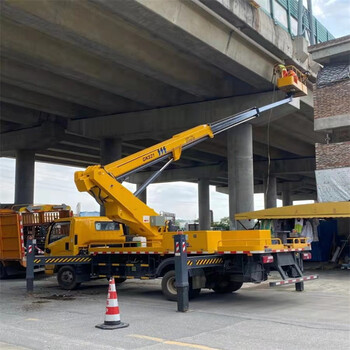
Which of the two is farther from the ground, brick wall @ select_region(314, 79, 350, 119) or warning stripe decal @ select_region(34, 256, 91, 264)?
brick wall @ select_region(314, 79, 350, 119)

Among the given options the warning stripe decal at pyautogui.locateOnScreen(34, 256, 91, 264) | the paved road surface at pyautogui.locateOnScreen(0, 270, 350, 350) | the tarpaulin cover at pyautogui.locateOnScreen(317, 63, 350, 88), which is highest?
the tarpaulin cover at pyautogui.locateOnScreen(317, 63, 350, 88)

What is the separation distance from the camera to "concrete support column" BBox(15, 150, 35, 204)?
33844 mm

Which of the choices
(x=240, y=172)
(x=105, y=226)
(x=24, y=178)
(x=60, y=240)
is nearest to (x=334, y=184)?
(x=240, y=172)

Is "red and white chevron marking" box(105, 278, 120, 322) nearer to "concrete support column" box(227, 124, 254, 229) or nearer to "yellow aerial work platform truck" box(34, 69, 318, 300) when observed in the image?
"yellow aerial work platform truck" box(34, 69, 318, 300)

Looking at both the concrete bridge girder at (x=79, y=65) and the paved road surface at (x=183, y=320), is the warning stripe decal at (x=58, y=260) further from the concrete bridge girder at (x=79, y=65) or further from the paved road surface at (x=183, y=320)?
the concrete bridge girder at (x=79, y=65)

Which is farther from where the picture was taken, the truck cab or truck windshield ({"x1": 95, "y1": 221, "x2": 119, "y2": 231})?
truck windshield ({"x1": 95, "y1": 221, "x2": 119, "y2": 231})

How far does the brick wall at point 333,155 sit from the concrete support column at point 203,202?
Answer: 2743cm

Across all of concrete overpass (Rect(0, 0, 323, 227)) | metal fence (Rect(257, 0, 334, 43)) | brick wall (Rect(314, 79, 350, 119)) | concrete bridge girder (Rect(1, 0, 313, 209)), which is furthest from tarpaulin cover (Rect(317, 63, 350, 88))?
metal fence (Rect(257, 0, 334, 43))

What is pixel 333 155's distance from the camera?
25.3 metres

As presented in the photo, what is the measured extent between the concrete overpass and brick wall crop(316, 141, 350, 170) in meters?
2.92

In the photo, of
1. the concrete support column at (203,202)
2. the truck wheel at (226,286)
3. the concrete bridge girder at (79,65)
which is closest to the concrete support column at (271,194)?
the concrete support column at (203,202)

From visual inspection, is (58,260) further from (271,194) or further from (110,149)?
(271,194)

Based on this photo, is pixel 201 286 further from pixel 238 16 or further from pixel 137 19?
pixel 238 16

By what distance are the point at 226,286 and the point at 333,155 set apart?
14488mm
